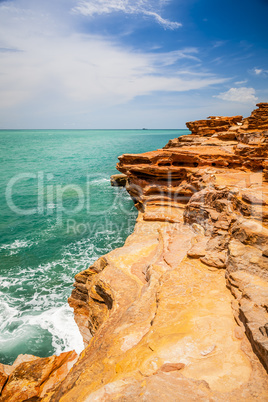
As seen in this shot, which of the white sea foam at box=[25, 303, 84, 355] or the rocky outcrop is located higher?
the rocky outcrop

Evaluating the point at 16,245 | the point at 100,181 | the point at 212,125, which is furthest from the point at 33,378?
the point at 100,181

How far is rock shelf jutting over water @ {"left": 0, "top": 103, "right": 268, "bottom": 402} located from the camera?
14.1 ft

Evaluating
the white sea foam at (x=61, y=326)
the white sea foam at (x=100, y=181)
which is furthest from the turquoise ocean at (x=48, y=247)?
the white sea foam at (x=100, y=181)

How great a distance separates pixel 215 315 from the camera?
6078mm

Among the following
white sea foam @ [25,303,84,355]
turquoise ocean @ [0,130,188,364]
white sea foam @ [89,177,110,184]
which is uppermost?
white sea foam @ [89,177,110,184]

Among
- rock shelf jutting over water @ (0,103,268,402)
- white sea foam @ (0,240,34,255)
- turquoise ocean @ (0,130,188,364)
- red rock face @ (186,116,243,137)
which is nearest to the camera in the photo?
rock shelf jutting over water @ (0,103,268,402)

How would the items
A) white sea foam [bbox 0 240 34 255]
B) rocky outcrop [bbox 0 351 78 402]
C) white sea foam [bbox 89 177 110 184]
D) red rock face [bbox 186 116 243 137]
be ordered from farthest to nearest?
white sea foam [bbox 89 177 110 184]
red rock face [bbox 186 116 243 137]
white sea foam [bbox 0 240 34 255]
rocky outcrop [bbox 0 351 78 402]

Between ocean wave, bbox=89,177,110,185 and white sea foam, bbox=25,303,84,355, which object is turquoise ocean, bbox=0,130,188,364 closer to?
white sea foam, bbox=25,303,84,355

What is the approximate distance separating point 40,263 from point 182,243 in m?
13.3

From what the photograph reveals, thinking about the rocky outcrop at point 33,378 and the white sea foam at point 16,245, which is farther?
the white sea foam at point 16,245

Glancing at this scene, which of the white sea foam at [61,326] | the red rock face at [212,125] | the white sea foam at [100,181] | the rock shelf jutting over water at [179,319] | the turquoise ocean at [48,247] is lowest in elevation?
the white sea foam at [61,326]

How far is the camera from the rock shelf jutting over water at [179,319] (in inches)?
169

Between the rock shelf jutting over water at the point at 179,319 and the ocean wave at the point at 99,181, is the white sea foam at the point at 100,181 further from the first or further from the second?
the rock shelf jutting over water at the point at 179,319

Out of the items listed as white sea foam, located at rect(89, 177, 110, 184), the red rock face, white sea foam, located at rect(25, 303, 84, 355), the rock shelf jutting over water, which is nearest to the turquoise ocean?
white sea foam, located at rect(25, 303, 84, 355)
